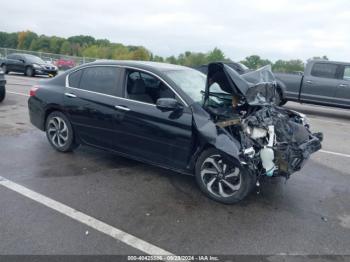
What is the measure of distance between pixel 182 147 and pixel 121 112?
107 centimetres

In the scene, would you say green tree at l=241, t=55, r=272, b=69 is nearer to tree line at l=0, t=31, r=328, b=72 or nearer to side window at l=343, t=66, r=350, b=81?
side window at l=343, t=66, r=350, b=81

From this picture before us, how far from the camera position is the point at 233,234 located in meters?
3.45

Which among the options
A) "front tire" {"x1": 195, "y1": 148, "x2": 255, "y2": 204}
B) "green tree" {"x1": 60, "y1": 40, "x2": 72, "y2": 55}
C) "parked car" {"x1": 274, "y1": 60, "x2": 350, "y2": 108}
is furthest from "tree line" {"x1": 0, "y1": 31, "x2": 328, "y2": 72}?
"front tire" {"x1": 195, "y1": 148, "x2": 255, "y2": 204}

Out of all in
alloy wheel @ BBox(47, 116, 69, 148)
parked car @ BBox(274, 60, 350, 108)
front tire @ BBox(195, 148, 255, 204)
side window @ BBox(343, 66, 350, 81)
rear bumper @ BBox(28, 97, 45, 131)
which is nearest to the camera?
front tire @ BBox(195, 148, 255, 204)

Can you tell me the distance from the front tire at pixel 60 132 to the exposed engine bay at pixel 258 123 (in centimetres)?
239

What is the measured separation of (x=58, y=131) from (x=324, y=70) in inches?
362

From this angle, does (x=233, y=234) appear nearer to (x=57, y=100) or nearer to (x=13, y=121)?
(x=57, y=100)

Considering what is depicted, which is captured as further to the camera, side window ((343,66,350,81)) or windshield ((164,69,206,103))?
side window ((343,66,350,81))

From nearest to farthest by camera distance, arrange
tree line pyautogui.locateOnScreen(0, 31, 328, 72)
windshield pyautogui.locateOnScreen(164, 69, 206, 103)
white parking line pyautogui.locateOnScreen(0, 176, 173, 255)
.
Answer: white parking line pyautogui.locateOnScreen(0, 176, 173, 255) → windshield pyautogui.locateOnScreen(164, 69, 206, 103) → tree line pyautogui.locateOnScreen(0, 31, 328, 72)

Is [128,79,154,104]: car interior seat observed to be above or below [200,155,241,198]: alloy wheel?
above

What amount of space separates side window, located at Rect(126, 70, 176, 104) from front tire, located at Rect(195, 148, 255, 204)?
0.98 metres

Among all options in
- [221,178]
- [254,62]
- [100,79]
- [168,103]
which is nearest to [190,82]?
[168,103]

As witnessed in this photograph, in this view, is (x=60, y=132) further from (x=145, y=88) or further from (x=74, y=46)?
(x=74, y=46)

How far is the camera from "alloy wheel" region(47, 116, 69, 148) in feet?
18.4
